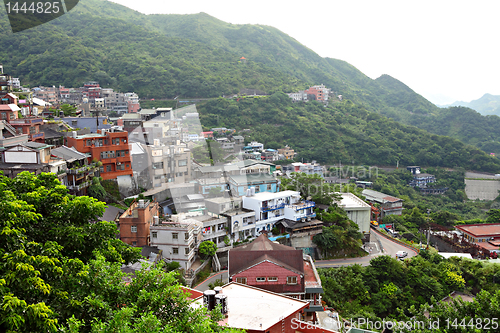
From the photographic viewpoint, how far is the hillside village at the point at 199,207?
47.5 ft

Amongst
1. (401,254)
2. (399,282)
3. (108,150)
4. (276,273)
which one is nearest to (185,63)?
(108,150)

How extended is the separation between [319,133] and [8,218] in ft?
175

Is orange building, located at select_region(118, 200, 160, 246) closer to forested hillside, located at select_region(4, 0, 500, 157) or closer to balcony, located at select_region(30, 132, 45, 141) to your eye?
balcony, located at select_region(30, 132, 45, 141)

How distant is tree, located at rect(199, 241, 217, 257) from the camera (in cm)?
1820

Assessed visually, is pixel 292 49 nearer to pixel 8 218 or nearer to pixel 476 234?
pixel 476 234

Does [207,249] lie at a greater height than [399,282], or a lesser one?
greater

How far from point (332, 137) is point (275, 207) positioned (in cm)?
3705

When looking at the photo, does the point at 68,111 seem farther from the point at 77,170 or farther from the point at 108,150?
the point at 77,170

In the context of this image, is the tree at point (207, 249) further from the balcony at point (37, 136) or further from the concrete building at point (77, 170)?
the balcony at point (37, 136)

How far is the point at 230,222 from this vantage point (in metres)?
20.7

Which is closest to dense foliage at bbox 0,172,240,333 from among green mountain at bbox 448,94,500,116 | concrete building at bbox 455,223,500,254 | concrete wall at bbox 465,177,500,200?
concrete building at bbox 455,223,500,254

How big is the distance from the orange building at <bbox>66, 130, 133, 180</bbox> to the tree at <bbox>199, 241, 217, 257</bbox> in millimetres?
7818

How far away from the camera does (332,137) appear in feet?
188

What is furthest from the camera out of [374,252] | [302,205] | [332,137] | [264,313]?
[332,137]
